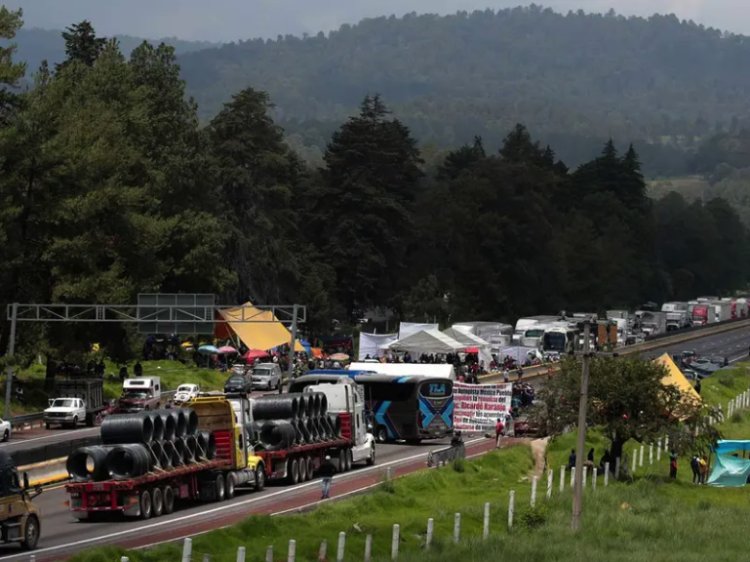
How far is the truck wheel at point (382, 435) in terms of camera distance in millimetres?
68688

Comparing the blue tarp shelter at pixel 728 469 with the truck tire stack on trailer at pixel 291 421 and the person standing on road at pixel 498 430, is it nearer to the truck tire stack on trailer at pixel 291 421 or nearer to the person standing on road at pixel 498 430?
the person standing on road at pixel 498 430

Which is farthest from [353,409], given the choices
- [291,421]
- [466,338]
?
[466,338]

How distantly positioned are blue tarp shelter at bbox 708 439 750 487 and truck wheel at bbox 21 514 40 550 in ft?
103

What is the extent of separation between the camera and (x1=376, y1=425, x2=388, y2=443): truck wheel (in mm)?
68688

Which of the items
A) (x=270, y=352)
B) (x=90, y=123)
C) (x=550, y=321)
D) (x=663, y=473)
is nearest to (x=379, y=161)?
(x=550, y=321)

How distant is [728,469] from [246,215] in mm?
72417

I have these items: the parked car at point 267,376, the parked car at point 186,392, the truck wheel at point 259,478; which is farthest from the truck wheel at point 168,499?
the parked car at point 267,376

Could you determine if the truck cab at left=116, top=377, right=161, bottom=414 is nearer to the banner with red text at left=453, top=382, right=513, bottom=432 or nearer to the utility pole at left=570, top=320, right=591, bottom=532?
the banner with red text at left=453, top=382, right=513, bottom=432

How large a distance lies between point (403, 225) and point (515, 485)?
10229cm

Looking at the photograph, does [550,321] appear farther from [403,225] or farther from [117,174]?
[117,174]

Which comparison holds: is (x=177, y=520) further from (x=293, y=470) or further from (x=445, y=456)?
(x=445, y=456)

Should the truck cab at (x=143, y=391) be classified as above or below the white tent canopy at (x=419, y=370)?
below

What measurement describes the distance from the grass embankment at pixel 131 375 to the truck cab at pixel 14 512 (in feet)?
131

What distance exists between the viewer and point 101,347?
82.4 meters
